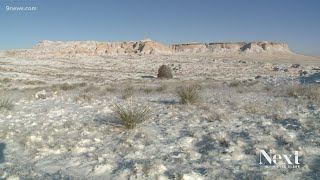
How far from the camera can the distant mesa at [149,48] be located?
308ft

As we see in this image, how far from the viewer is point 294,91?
11.4m

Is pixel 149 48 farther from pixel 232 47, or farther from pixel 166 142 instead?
pixel 166 142

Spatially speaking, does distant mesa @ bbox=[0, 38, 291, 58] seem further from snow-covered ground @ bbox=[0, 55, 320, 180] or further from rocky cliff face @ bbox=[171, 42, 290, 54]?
snow-covered ground @ bbox=[0, 55, 320, 180]

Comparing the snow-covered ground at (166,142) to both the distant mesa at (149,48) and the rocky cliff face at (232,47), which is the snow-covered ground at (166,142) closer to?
the distant mesa at (149,48)

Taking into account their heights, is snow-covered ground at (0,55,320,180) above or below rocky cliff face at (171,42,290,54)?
below

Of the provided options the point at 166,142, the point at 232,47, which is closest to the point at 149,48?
the point at 232,47

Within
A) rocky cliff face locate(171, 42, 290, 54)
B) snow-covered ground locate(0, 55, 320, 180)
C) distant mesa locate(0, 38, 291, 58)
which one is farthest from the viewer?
rocky cliff face locate(171, 42, 290, 54)

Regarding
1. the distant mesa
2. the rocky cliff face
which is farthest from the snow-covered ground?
the rocky cliff face

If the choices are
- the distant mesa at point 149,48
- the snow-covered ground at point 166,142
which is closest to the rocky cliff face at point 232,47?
the distant mesa at point 149,48

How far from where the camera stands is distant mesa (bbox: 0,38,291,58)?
93.9m

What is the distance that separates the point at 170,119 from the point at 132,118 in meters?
1.19

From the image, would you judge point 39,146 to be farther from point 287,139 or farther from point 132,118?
point 287,139

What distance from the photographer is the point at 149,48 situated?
319 ft

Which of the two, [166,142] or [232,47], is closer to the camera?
[166,142]
